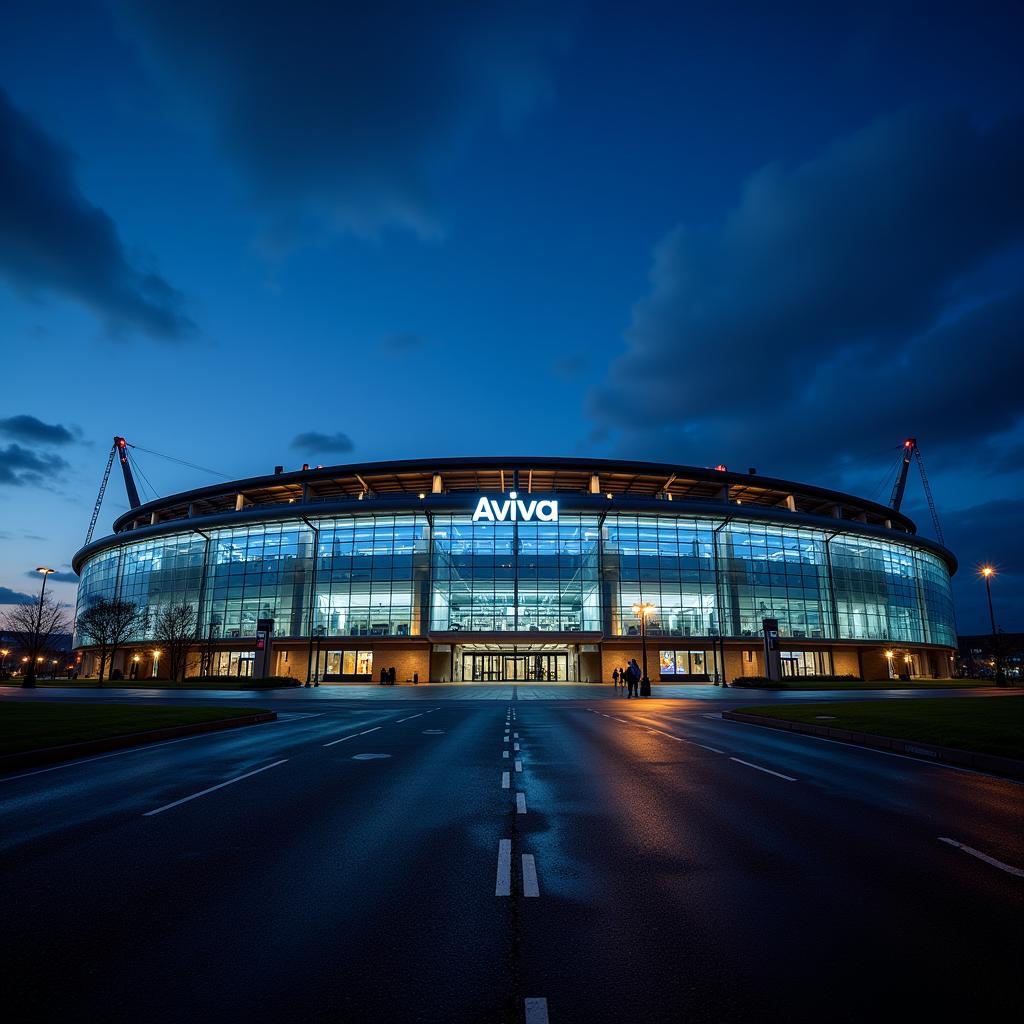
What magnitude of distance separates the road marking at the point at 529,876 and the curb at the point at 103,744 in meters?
11.0

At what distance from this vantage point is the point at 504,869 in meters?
6.03

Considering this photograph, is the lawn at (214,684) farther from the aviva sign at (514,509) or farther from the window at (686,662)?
the window at (686,662)

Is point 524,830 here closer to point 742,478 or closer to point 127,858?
point 127,858

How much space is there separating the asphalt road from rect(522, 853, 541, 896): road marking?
33mm

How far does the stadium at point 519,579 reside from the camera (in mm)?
64250

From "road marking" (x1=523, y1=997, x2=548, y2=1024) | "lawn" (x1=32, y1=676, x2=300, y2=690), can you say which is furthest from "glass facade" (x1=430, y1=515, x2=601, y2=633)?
"road marking" (x1=523, y1=997, x2=548, y2=1024)

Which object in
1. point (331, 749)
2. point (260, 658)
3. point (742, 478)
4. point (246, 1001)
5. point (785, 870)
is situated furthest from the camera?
point (742, 478)

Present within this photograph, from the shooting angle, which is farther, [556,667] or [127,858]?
[556,667]

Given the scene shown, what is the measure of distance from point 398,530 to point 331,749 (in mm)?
52684

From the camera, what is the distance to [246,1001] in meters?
3.68

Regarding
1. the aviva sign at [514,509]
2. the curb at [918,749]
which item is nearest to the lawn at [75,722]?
the curb at [918,749]

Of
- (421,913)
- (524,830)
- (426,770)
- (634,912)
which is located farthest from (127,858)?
(426,770)

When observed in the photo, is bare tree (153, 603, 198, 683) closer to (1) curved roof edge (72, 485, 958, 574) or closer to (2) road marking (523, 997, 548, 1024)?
(1) curved roof edge (72, 485, 958, 574)

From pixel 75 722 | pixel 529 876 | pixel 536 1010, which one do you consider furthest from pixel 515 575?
pixel 536 1010
